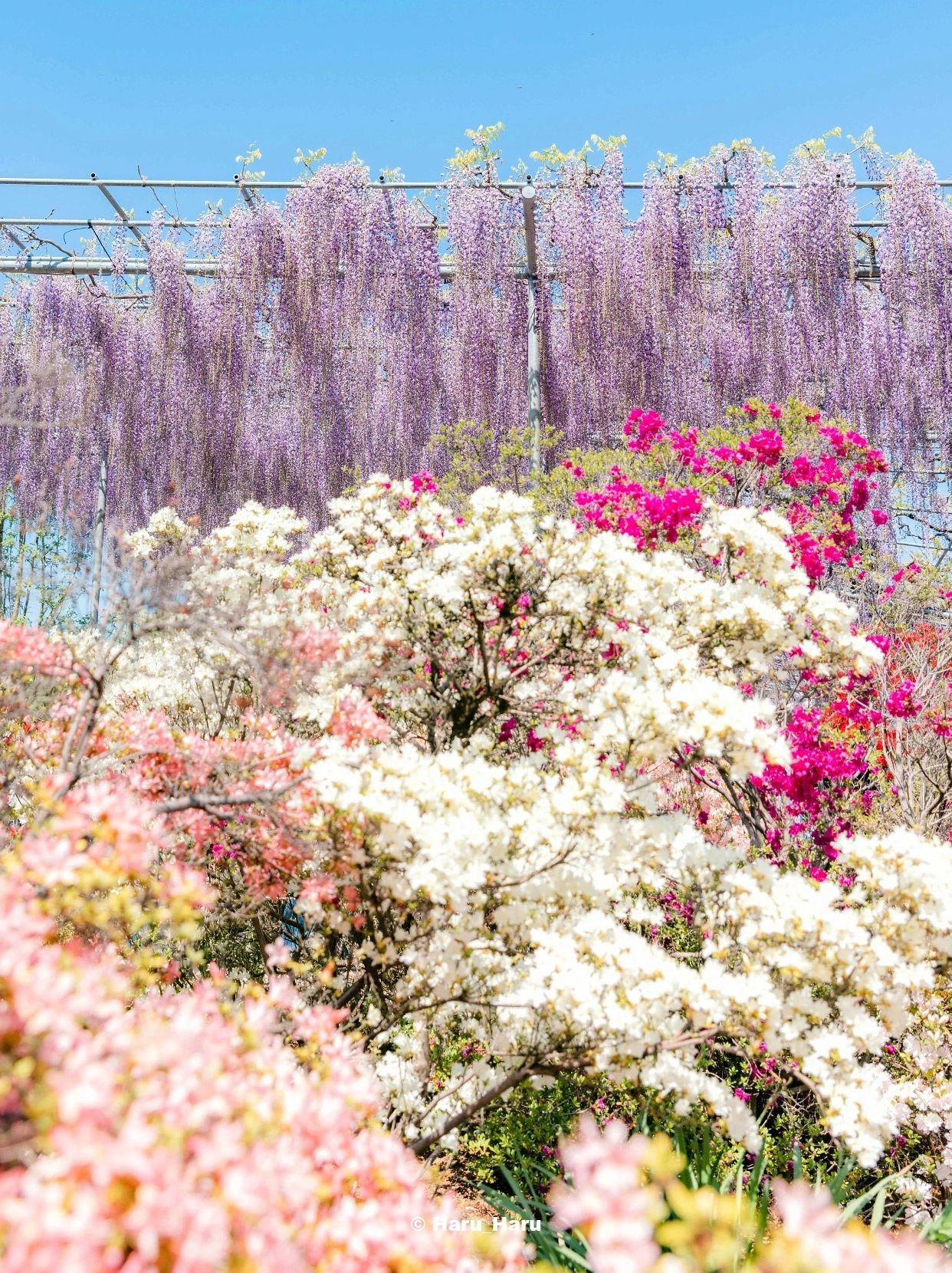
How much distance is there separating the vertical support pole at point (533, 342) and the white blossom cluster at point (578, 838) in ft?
18.6

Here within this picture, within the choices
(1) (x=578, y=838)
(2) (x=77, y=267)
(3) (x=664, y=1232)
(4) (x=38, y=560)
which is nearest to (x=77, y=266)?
(2) (x=77, y=267)

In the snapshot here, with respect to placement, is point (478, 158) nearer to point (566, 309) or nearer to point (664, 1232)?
point (566, 309)

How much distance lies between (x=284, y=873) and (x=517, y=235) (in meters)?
8.53

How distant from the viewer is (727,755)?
8.15ft

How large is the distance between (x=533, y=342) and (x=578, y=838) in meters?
7.91

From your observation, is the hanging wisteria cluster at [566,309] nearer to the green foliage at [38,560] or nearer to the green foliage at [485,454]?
the green foliage at [485,454]

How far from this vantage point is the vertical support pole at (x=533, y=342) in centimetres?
860

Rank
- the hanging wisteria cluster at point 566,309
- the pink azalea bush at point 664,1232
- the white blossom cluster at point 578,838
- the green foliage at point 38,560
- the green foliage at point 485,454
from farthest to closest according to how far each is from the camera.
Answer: the hanging wisteria cluster at point 566,309
the green foliage at point 38,560
the green foliage at point 485,454
the white blossom cluster at point 578,838
the pink azalea bush at point 664,1232

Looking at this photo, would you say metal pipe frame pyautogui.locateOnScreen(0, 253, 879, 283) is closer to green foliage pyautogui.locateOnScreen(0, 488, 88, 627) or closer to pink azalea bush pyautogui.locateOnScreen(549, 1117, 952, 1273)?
green foliage pyautogui.locateOnScreen(0, 488, 88, 627)

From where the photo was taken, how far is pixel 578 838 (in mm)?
2312

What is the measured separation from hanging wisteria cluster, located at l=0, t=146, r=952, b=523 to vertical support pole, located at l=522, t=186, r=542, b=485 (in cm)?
12

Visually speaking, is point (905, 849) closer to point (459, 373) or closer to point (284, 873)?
point (284, 873)

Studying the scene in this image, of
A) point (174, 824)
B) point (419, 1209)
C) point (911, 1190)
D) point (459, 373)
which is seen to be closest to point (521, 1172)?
point (911, 1190)

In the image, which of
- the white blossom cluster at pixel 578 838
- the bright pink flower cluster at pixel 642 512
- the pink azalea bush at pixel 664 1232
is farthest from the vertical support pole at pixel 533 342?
the pink azalea bush at pixel 664 1232
